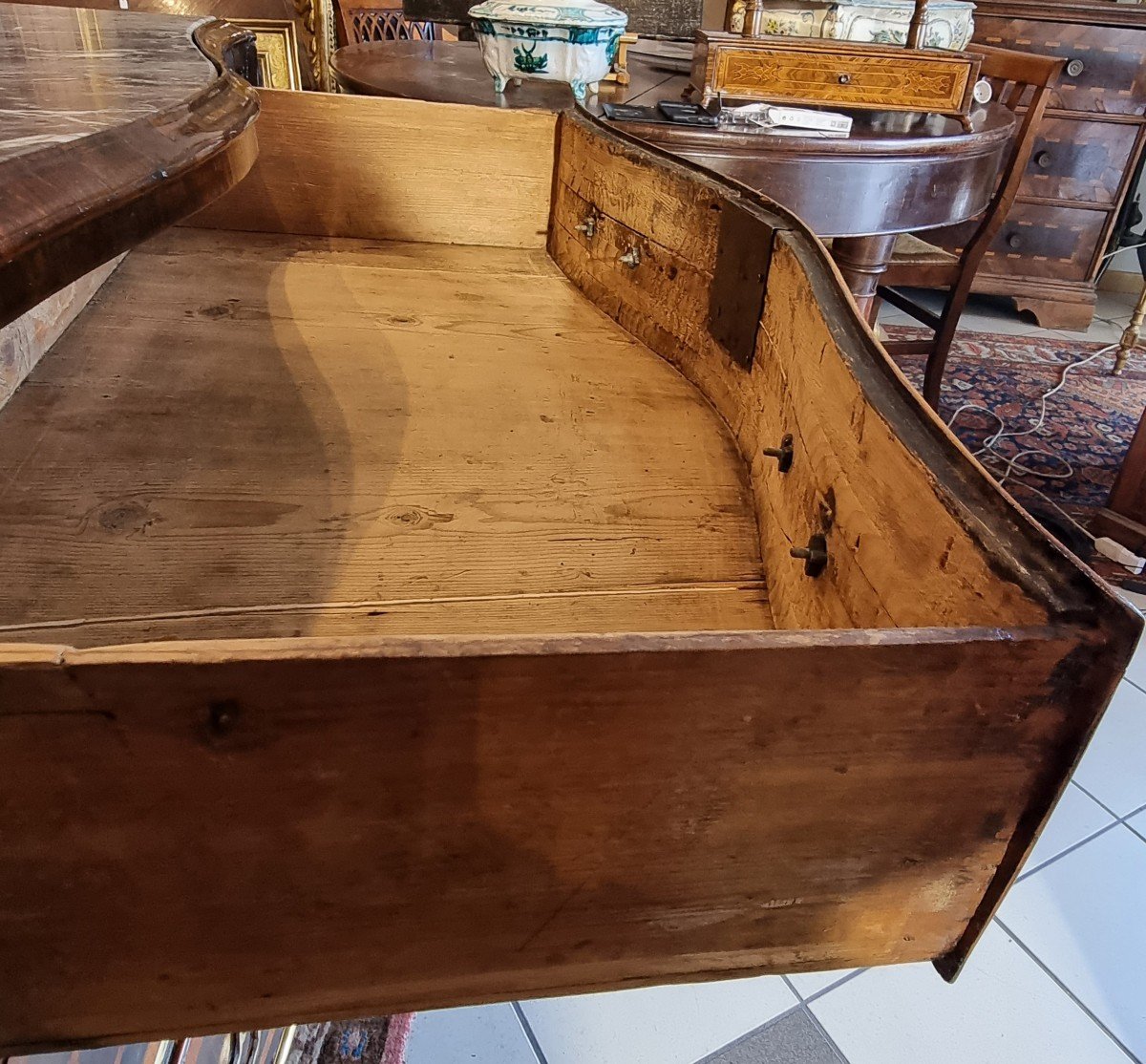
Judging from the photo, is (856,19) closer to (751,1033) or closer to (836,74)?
(836,74)

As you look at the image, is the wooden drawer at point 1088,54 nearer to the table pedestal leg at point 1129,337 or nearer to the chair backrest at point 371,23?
the table pedestal leg at point 1129,337

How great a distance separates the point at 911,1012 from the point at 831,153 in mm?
1100

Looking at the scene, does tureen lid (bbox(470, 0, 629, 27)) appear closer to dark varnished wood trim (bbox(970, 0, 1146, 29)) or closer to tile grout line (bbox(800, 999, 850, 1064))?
tile grout line (bbox(800, 999, 850, 1064))

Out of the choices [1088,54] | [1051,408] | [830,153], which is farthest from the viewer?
[1088,54]

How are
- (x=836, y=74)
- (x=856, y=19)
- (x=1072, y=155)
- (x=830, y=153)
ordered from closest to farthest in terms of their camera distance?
(x=830, y=153), (x=836, y=74), (x=856, y=19), (x=1072, y=155)

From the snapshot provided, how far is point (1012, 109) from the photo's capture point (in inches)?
72.6

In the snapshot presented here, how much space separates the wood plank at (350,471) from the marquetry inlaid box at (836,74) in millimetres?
722

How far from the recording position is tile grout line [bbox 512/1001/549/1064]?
1.01 m

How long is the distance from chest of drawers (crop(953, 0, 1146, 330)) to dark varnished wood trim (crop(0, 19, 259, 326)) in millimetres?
2945

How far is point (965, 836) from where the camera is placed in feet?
1.11

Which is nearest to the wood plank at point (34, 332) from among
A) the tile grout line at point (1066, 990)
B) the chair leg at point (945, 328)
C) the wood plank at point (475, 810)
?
the wood plank at point (475, 810)

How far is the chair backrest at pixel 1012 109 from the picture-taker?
1701 millimetres

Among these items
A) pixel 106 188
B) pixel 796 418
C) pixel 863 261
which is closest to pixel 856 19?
pixel 863 261

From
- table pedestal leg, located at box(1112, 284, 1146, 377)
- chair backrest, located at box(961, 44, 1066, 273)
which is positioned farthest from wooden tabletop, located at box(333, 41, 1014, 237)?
table pedestal leg, located at box(1112, 284, 1146, 377)
